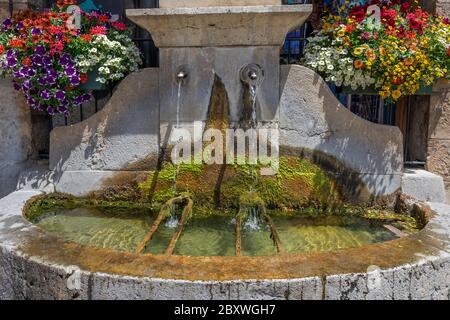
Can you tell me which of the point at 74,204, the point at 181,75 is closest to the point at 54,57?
the point at 181,75

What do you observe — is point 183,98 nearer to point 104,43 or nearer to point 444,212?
point 104,43

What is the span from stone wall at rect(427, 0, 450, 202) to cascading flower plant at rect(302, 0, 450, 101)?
25 centimetres

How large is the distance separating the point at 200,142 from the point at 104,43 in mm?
1147

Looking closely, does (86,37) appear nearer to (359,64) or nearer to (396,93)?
(359,64)

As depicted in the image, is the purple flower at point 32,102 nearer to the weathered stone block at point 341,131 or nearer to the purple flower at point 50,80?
the purple flower at point 50,80

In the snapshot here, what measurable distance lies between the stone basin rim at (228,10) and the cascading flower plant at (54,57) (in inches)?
20.2

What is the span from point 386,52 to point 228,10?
127 centimetres

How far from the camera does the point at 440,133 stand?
405cm

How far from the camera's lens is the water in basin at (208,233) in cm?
302

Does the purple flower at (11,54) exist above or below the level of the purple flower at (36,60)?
above

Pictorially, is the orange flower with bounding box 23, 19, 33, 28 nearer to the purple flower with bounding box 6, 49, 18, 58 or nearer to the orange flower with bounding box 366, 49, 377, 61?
the purple flower with bounding box 6, 49, 18, 58

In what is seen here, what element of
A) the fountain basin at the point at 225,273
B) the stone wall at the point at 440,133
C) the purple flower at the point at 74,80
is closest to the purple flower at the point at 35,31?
the purple flower at the point at 74,80

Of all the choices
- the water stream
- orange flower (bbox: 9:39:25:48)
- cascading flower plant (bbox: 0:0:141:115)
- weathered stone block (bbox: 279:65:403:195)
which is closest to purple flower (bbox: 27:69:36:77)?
cascading flower plant (bbox: 0:0:141:115)
